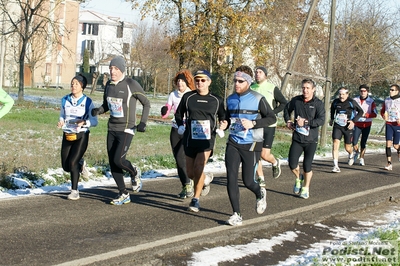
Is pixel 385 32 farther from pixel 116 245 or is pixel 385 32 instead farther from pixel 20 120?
pixel 116 245

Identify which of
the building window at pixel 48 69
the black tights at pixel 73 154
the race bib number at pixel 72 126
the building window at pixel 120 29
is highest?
the building window at pixel 120 29

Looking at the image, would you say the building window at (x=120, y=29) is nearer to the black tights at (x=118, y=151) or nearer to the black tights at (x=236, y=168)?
the black tights at (x=118, y=151)

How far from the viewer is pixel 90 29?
10212cm

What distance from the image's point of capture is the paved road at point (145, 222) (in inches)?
260

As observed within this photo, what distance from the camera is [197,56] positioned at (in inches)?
1021

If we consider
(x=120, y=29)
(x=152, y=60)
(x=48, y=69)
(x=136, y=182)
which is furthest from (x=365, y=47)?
(x=120, y=29)

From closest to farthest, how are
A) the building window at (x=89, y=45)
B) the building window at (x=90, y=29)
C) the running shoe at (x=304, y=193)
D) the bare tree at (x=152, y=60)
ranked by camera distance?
the running shoe at (x=304, y=193)
the bare tree at (x=152, y=60)
the building window at (x=89, y=45)
the building window at (x=90, y=29)

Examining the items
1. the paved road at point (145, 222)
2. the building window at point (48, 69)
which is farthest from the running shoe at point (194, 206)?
the building window at point (48, 69)

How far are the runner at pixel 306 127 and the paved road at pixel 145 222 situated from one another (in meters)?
0.33

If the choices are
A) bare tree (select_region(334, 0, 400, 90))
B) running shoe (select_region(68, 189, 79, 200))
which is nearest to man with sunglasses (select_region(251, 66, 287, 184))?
running shoe (select_region(68, 189, 79, 200))

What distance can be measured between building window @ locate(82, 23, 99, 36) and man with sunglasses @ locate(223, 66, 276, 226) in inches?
3758

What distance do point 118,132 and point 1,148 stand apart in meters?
7.60

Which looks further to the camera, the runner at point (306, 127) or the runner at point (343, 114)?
the runner at point (343, 114)

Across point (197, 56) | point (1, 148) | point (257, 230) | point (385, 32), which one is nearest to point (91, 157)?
point (1, 148)
